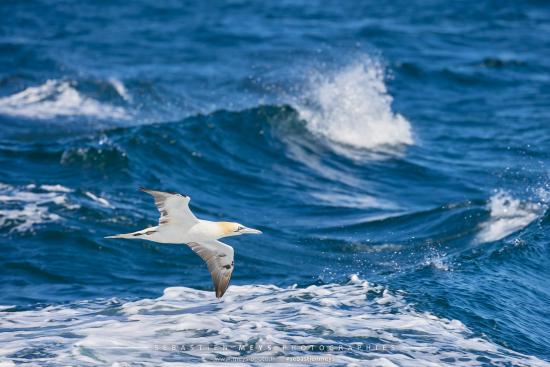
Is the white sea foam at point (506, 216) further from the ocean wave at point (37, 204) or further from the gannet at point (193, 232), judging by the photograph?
the ocean wave at point (37, 204)

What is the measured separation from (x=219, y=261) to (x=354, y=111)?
13523 millimetres

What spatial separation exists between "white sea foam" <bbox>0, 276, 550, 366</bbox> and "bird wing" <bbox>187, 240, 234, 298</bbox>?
0.42 m

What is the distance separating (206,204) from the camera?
71.8ft

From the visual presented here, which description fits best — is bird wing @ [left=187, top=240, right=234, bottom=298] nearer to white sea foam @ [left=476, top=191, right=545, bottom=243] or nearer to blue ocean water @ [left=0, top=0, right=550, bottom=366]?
blue ocean water @ [left=0, top=0, right=550, bottom=366]

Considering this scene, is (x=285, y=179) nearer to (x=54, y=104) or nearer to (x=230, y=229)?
(x=54, y=104)

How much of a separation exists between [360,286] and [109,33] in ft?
78.6

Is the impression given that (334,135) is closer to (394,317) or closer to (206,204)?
(206,204)

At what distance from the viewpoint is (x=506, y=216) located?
2100cm

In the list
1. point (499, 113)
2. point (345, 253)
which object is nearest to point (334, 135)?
point (499, 113)

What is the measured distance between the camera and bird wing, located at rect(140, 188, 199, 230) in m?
13.9

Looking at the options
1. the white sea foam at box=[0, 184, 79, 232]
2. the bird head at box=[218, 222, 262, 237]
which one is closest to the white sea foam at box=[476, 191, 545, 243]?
the bird head at box=[218, 222, 262, 237]

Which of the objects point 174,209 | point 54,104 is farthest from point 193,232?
point 54,104

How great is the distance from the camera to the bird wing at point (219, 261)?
50.6ft

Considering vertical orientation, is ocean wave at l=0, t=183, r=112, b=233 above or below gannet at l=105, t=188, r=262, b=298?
below
